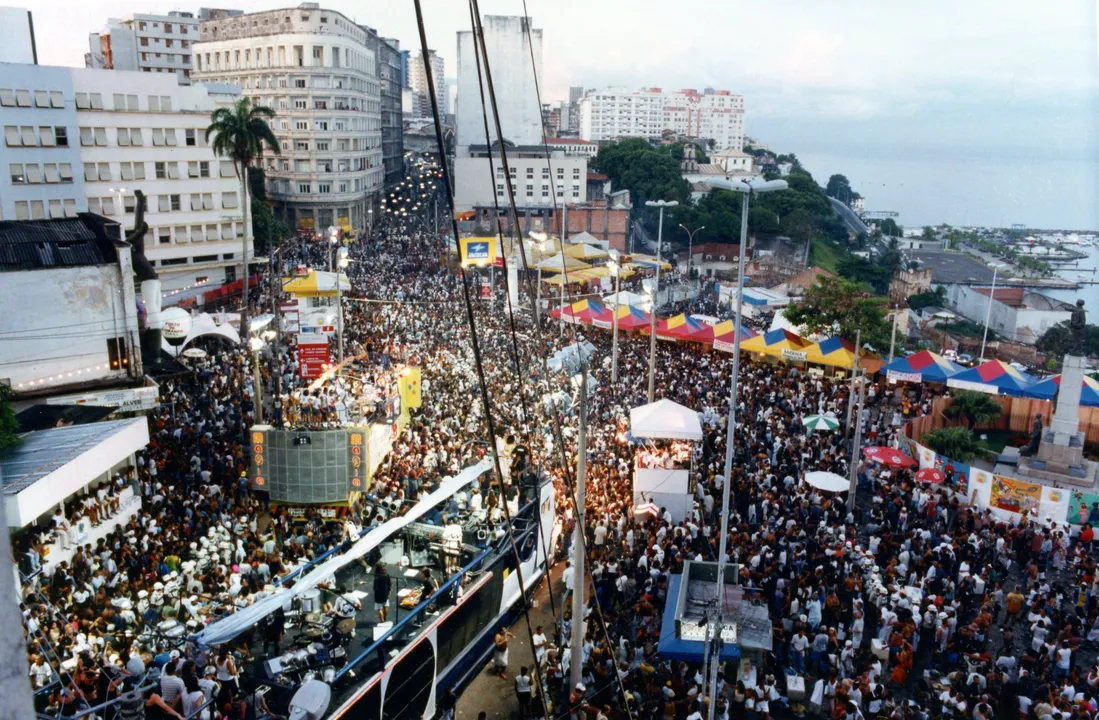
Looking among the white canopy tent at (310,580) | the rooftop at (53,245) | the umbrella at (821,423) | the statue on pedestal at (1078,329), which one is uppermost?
the rooftop at (53,245)

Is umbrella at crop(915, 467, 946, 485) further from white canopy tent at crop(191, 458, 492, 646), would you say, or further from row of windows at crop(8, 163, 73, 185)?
row of windows at crop(8, 163, 73, 185)

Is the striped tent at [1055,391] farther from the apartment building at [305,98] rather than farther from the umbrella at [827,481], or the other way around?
the apartment building at [305,98]

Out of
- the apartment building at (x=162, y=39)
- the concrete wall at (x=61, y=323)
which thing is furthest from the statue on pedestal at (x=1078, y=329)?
the apartment building at (x=162, y=39)

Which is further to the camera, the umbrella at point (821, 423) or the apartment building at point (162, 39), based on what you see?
the apartment building at point (162, 39)

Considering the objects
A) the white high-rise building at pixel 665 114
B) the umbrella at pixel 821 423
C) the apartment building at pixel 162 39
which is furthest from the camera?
the white high-rise building at pixel 665 114

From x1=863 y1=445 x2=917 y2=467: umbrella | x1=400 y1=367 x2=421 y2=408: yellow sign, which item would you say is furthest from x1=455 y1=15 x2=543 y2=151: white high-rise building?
x1=863 y1=445 x2=917 y2=467: umbrella

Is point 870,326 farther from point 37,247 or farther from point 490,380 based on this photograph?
point 37,247

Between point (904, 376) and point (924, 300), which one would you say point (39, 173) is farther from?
point (924, 300)

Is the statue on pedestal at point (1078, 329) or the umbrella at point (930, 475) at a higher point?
the statue on pedestal at point (1078, 329)
